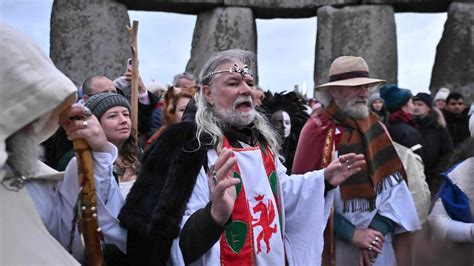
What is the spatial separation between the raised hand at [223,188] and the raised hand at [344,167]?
2.42 ft

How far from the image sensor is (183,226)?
296 centimetres

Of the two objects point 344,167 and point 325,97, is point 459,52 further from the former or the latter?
point 344,167

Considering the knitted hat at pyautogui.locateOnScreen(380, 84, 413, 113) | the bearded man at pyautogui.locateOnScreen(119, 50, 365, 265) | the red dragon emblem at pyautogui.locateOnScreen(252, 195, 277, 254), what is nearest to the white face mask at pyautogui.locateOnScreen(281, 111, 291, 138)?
the knitted hat at pyautogui.locateOnScreen(380, 84, 413, 113)

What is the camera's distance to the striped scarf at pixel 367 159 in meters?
4.20

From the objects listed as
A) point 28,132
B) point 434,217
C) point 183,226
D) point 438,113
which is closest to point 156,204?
point 183,226

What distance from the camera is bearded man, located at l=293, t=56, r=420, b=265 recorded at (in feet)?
13.8

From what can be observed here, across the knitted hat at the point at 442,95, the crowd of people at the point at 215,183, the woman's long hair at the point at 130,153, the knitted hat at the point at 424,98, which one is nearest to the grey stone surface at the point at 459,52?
the knitted hat at the point at 442,95

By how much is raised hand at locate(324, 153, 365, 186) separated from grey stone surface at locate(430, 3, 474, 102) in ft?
22.7

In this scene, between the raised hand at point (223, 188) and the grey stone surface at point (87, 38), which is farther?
the grey stone surface at point (87, 38)

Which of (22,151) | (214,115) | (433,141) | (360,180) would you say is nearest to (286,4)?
(433,141)

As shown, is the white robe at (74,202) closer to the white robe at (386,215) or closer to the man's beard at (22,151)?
the man's beard at (22,151)

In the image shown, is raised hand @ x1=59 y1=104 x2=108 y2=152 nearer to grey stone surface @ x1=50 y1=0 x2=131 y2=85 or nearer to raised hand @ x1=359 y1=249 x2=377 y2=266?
raised hand @ x1=359 y1=249 x2=377 y2=266

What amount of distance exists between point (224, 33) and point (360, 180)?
603cm

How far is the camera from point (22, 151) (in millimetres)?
2309
